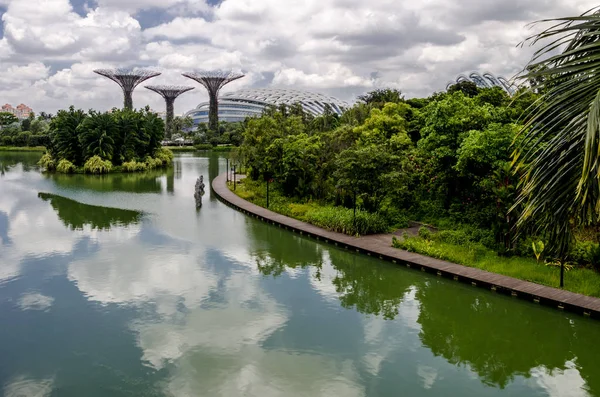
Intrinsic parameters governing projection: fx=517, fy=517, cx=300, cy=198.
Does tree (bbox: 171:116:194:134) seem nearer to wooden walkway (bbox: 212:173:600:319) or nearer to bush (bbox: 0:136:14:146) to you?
bush (bbox: 0:136:14:146)

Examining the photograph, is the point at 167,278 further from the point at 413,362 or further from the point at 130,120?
the point at 130,120

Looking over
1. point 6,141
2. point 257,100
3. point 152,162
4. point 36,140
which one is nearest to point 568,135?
point 152,162

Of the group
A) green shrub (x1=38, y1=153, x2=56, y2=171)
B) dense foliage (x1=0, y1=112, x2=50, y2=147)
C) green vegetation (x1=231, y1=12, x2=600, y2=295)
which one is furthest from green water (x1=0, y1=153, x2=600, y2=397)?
dense foliage (x1=0, y1=112, x2=50, y2=147)

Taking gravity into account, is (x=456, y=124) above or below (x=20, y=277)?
above

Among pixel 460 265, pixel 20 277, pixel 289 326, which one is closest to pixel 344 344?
pixel 289 326

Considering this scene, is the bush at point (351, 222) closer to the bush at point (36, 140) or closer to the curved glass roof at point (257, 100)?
the bush at point (36, 140)

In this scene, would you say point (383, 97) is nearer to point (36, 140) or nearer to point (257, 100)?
point (36, 140)

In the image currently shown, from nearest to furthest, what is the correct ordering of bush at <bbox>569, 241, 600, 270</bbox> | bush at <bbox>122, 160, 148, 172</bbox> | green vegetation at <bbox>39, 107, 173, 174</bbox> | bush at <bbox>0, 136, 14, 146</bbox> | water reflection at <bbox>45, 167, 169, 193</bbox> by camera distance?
bush at <bbox>569, 241, 600, 270</bbox> < water reflection at <bbox>45, 167, 169, 193</bbox> < green vegetation at <bbox>39, 107, 173, 174</bbox> < bush at <bbox>122, 160, 148, 172</bbox> < bush at <bbox>0, 136, 14, 146</bbox>
